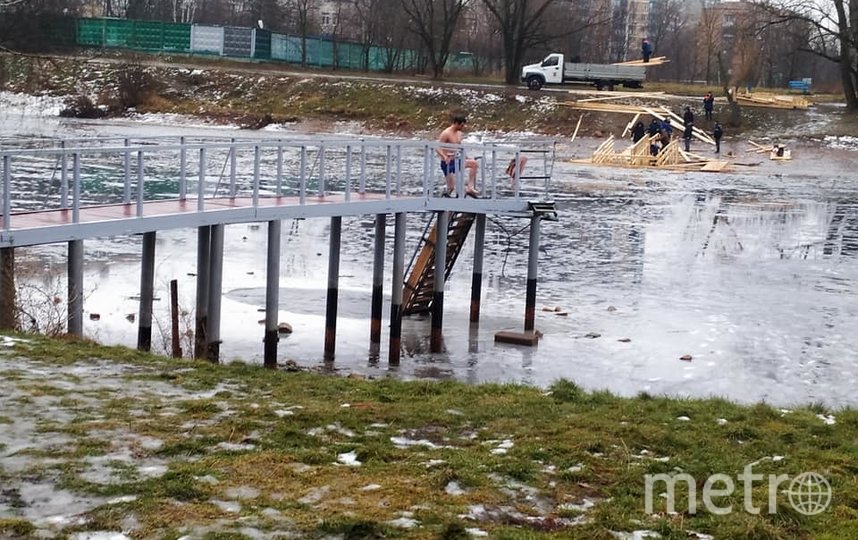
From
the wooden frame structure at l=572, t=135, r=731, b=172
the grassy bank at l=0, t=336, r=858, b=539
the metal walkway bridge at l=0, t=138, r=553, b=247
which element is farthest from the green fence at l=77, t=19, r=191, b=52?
the grassy bank at l=0, t=336, r=858, b=539

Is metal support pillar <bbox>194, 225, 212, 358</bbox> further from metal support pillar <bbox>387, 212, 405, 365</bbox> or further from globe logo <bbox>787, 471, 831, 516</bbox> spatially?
globe logo <bbox>787, 471, 831, 516</bbox>

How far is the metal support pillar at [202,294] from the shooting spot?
55.4 ft

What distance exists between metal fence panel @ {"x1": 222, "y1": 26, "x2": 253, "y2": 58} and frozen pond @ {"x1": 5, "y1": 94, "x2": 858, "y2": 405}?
166 ft

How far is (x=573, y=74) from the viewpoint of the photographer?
2768 inches

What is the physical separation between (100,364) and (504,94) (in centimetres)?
5601

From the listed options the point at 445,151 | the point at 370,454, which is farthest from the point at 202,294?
the point at 370,454

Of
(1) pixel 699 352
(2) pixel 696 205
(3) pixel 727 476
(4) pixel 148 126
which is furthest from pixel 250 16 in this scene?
(3) pixel 727 476

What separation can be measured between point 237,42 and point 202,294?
231ft

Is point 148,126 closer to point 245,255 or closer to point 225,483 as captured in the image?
point 245,255

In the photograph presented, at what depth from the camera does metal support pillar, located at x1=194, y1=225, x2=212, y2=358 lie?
664 inches

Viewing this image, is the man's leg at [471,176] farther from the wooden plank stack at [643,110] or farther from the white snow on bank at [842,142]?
the white snow on bank at [842,142]

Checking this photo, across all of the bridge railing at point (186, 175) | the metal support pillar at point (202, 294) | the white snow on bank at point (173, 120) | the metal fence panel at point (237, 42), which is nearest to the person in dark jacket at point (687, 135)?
the white snow on bank at point (173, 120)

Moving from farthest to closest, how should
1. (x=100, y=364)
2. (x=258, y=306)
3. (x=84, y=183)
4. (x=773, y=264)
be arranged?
(x=773, y=264) → (x=84, y=183) → (x=258, y=306) → (x=100, y=364)

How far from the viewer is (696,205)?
129 ft
